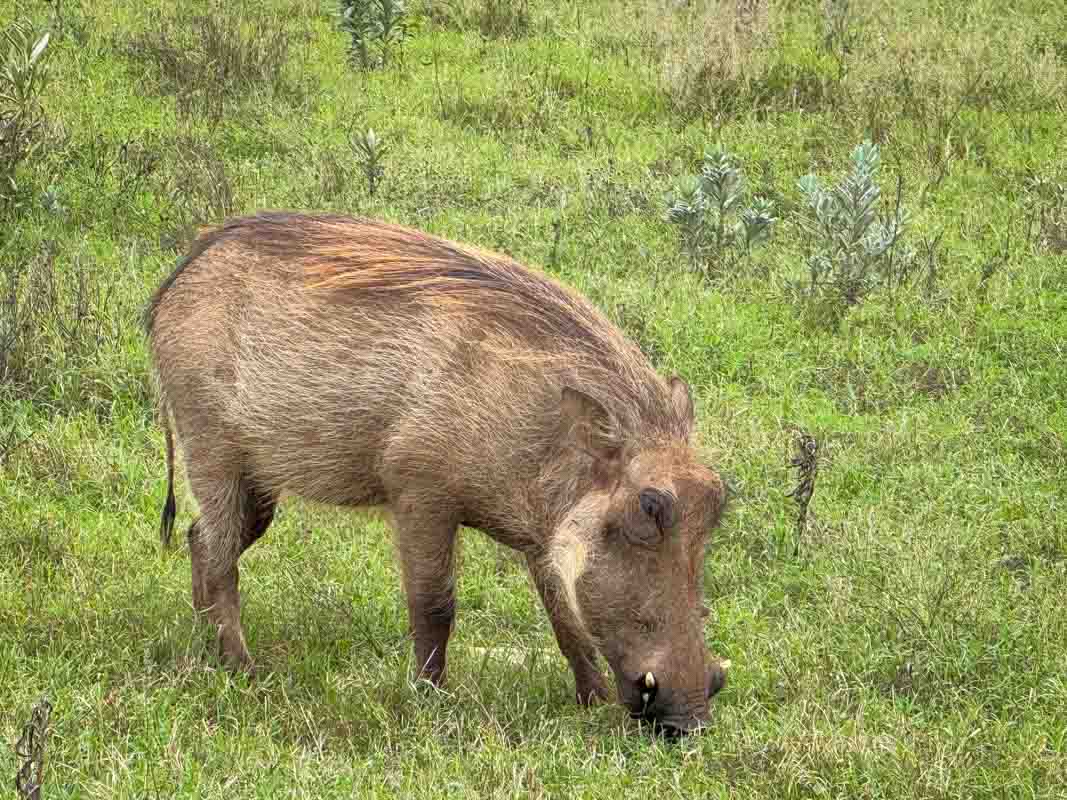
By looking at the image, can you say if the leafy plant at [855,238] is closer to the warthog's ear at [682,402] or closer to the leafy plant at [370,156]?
the leafy plant at [370,156]

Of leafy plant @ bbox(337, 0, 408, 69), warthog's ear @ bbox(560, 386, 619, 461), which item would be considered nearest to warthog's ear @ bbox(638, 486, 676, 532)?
warthog's ear @ bbox(560, 386, 619, 461)

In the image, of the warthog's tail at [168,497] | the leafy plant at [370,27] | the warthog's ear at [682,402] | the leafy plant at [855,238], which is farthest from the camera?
the leafy plant at [370,27]

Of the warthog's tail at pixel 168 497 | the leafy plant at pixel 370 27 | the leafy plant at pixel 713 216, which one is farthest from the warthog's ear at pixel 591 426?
the leafy plant at pixel 370 27

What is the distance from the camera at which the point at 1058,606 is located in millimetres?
4488

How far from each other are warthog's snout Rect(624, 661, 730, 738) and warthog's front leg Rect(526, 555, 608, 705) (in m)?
0.51

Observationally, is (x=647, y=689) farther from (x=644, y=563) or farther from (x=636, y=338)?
(x=636, y=338)

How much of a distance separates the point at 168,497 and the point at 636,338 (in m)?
2.16

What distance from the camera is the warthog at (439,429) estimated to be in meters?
3.65

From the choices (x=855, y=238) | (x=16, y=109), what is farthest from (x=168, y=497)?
(x=855, y=238)

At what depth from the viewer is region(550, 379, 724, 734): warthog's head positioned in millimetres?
3555

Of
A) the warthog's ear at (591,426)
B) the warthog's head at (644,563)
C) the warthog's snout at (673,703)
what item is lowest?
the warthog's snout at (673,703)

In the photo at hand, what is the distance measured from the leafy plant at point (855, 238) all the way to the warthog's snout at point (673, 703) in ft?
10.8

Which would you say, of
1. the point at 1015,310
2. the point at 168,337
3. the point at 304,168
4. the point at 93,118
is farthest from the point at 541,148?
the point at 168,337

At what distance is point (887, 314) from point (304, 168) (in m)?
2.92
